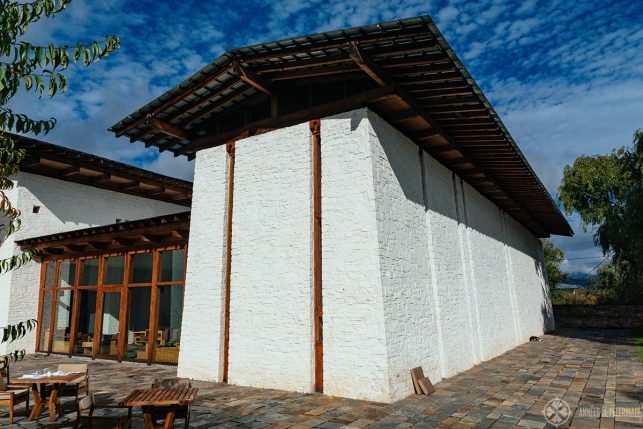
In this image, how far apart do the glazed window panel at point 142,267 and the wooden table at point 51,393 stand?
456cm

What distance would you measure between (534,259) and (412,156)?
14934 mm

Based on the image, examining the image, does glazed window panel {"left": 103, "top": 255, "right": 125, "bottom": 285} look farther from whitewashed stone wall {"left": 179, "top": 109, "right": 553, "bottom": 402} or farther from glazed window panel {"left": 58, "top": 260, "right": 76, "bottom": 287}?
whitewashed stone wall {"left": 179, "top": 109, "right": 553, "bottom": 402}

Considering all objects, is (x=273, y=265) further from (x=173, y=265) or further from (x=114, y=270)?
(x=114, y=270)

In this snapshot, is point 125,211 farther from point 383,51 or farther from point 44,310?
point 383,51

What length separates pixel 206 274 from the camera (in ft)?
28.9

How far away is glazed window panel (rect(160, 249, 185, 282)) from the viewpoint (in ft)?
33.6

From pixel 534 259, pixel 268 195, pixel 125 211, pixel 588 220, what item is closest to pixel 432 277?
pixel 268 195

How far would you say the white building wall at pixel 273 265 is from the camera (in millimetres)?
7387

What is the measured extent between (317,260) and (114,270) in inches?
291

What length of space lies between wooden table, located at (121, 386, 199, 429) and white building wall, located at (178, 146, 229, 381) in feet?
11.1

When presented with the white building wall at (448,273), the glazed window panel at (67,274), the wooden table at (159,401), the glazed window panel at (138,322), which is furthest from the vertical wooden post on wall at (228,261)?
the glazed window panel at (67,274)

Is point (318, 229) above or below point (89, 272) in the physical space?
above
